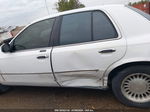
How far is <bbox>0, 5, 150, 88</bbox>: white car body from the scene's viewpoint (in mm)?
3723

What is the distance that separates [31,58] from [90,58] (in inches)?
44.9

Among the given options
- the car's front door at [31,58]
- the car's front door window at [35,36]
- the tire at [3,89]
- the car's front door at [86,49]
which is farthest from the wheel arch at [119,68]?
the tire at [3,89]

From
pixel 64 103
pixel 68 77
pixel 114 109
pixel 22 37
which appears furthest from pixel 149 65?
pixel 22 37

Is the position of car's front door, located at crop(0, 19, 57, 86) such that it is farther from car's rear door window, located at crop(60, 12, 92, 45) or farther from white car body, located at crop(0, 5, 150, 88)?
car's rear door window, located at crop(60, 12, 92, 45)

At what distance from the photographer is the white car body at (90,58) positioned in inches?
147

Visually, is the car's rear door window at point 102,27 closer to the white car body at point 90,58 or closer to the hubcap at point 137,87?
the white car body at point 90,58

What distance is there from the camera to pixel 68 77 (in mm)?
4234

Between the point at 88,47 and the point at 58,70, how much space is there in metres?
0.71

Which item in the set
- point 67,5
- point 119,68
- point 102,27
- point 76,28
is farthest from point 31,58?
point 67,5

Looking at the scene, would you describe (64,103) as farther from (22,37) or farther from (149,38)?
(149,38)

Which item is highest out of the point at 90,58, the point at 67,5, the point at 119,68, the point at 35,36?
the point at 35,36

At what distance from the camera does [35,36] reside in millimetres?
4512

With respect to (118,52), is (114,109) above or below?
below

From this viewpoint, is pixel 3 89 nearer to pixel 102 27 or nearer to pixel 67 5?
pixel 102 27
